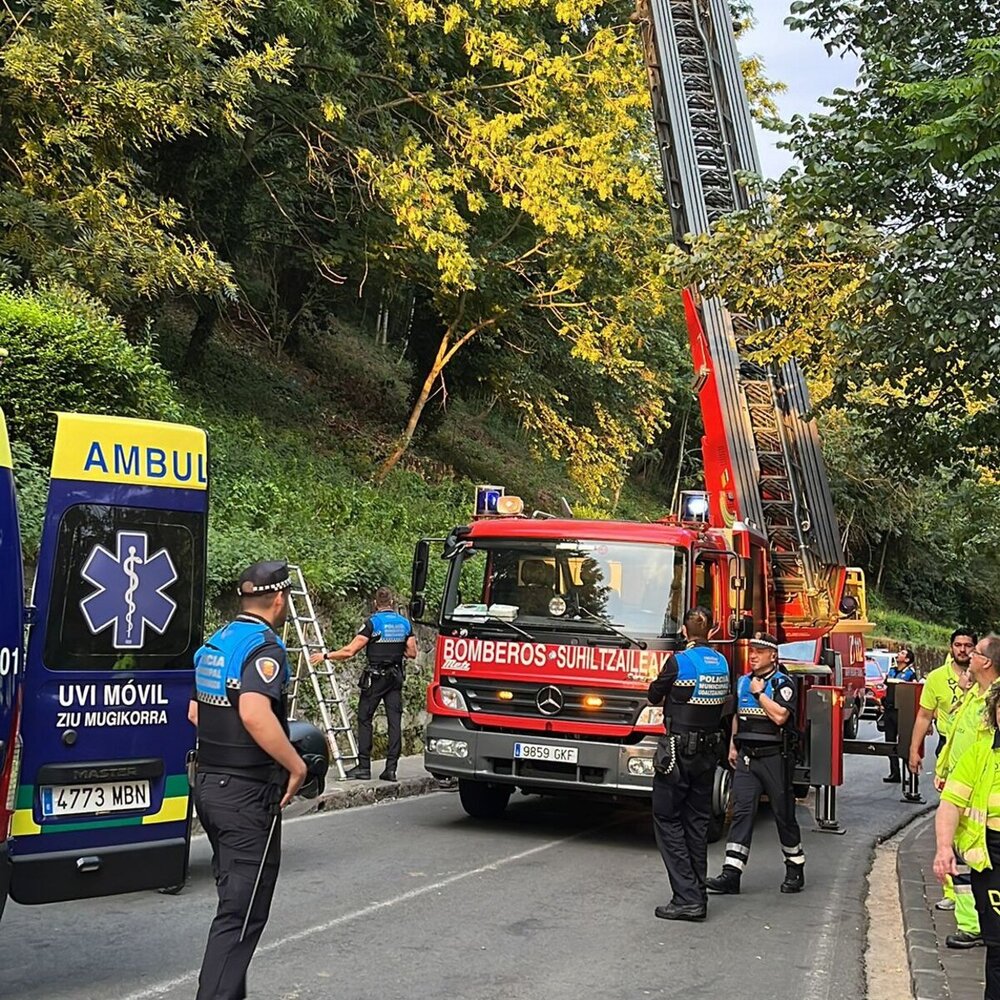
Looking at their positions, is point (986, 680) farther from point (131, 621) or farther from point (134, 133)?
point (134, 133)

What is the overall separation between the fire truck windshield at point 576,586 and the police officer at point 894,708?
205 inches

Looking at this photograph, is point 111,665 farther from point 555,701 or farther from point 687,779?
point 555,701

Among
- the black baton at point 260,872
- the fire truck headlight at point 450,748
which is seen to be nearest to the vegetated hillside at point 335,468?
the fire truck headlight at point 450,748

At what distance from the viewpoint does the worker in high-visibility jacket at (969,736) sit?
5258 millimetres

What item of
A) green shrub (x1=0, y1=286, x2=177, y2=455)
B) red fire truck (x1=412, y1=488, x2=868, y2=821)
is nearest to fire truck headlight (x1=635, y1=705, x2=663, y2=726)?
red fire truck (x1=412, y1=488, x2=868, y2=821)

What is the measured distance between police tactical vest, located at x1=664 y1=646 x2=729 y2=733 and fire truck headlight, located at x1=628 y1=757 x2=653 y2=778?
1.83 m

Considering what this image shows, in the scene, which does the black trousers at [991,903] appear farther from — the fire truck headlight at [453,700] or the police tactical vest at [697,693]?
the fire truck headlight at [453,700]

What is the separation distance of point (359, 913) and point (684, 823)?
209 centimetres

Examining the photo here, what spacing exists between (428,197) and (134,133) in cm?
509

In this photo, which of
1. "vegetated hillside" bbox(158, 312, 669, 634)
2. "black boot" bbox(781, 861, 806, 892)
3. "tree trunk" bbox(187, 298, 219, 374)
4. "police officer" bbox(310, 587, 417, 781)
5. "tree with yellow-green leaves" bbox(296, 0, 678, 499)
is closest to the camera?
"black boot" bbox(781, 861, 806, 892)

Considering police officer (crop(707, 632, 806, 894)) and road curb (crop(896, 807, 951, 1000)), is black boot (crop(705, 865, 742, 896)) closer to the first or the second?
police officer (crop(707, 632, 806, 894))

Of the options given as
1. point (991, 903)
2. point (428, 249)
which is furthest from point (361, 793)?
point (428, 249)

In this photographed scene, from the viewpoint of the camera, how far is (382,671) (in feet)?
40.3

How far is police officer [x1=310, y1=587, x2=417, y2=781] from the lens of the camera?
40.3ft
